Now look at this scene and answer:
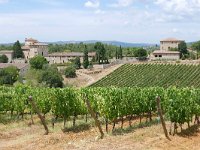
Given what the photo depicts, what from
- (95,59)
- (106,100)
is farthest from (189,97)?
(95,59)

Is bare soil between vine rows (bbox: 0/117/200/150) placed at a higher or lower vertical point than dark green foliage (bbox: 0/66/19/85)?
higher

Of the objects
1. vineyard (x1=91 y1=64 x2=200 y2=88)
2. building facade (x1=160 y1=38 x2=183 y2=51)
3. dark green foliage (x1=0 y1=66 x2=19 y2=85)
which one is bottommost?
dark green foliage (x1=0 y1=66 x2=19 y2=85)

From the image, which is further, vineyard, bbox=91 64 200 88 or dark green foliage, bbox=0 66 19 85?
dark green foliage, bbox=0 66 19 85

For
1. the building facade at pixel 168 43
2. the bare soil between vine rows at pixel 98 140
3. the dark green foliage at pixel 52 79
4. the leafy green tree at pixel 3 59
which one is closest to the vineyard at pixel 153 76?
the dark green foliage at pixel 52 79

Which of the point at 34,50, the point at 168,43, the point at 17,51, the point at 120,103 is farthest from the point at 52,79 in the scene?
the point at 168,43

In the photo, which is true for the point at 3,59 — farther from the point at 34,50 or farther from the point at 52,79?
the point at 52,79

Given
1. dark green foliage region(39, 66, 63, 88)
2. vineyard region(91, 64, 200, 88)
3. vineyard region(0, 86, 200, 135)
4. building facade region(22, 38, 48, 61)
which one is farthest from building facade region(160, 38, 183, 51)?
vineyard region(0, 86, 200, 135)

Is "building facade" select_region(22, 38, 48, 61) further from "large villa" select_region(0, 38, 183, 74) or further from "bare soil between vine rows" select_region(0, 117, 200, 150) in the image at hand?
"bare soil between vine rows" select_region(0, 117, 200, 150)

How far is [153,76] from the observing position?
245 ft

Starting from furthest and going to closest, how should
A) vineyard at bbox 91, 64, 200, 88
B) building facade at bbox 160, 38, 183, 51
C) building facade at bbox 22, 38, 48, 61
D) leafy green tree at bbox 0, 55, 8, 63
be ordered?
building facade at bbox 160, 38, 183, 51
building facade at bbox 22, 38, 48, 61
leafy green tree at bbox 0, 55, 8, 63
vineyard at bbox 91, 64, 200, 88

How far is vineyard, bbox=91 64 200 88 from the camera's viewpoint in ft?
225

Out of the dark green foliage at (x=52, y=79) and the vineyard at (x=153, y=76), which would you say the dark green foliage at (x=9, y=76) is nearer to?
the dark green foliage at (x=52, y=79)

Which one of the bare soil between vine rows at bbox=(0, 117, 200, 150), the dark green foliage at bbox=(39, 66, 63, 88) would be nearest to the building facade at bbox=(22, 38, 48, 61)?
the dark green foliage at bbox=(39, 66, 63, 88)

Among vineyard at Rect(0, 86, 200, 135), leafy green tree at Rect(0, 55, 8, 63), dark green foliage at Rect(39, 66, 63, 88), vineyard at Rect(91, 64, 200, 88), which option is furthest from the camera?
leafy green tree at Rect(0, 55, 8, 63)
